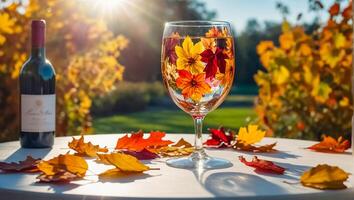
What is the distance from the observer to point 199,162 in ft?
5.98

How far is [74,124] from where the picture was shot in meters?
5.60

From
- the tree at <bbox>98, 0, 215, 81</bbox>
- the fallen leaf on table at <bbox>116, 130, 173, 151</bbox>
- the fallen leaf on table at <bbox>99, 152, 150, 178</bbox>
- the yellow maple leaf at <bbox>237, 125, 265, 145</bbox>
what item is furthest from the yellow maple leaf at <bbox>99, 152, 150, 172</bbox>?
the tree at <bbox>98, 0, 215, 81</bbox>

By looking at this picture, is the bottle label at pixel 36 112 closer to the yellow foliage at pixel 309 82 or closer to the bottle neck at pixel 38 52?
the bottle neck at pixel 38 52

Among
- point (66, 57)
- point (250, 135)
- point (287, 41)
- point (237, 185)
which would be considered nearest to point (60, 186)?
point (237, 185)

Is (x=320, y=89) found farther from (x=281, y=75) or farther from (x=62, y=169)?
(x=62, y=169)

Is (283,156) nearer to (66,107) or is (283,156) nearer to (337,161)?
(337,161)

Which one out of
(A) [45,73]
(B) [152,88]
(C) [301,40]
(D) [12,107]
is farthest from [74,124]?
(B) [152,88]

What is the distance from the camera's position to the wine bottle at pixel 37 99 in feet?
6.97

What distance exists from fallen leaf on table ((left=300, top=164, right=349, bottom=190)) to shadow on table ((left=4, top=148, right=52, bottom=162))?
34.6 inches

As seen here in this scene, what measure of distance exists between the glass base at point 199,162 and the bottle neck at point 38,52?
2.25 ft

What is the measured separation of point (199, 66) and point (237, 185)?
416mm

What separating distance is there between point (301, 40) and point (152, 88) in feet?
51.6

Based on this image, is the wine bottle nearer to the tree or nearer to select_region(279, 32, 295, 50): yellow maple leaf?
select_region(279, 32, 295, 50): yellow maple leaf

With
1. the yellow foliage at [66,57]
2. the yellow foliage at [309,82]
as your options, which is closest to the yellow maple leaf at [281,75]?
the yellow foliage at [309,82]
